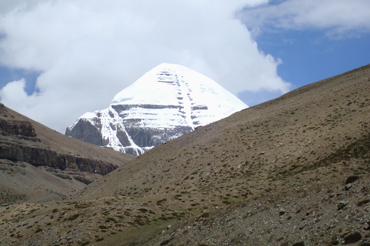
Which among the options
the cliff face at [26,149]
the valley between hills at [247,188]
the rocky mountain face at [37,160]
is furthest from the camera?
the cliff face at [26,149]

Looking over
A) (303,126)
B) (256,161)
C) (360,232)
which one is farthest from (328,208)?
(303,126)

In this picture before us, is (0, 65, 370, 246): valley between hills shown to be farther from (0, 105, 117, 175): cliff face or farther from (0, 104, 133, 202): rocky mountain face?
(0, 105, 117, 175): cliff face

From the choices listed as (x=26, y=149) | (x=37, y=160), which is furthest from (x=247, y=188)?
(x=26, y=149)

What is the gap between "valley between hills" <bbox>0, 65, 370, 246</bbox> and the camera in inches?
855

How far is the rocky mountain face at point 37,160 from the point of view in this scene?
149m

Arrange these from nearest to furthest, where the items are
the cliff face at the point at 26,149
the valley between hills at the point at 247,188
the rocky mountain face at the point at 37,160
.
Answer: the valley between hills at the point at 247,188 → the rocky mountain face at the point at 37,160 → the cliff face at the point at 26,149

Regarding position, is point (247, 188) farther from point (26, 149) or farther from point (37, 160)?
point (26, 149)

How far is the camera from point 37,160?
169000 mm

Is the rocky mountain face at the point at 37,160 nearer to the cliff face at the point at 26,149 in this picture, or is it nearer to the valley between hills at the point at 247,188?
the cliff face at the point at 26,149

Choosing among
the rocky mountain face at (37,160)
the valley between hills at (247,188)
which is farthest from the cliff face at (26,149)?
the valley between hills at (247,188)

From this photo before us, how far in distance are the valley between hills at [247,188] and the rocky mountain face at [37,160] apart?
286ft

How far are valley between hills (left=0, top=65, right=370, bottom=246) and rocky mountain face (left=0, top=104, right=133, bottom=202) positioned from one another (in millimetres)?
87221

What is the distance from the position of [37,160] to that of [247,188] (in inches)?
5702

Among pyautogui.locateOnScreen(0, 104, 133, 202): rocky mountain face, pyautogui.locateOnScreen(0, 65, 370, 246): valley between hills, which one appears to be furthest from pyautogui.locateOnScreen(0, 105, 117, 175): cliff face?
pyautogui.locateOnScreen(0, 65, 370, 246): valley between hills
